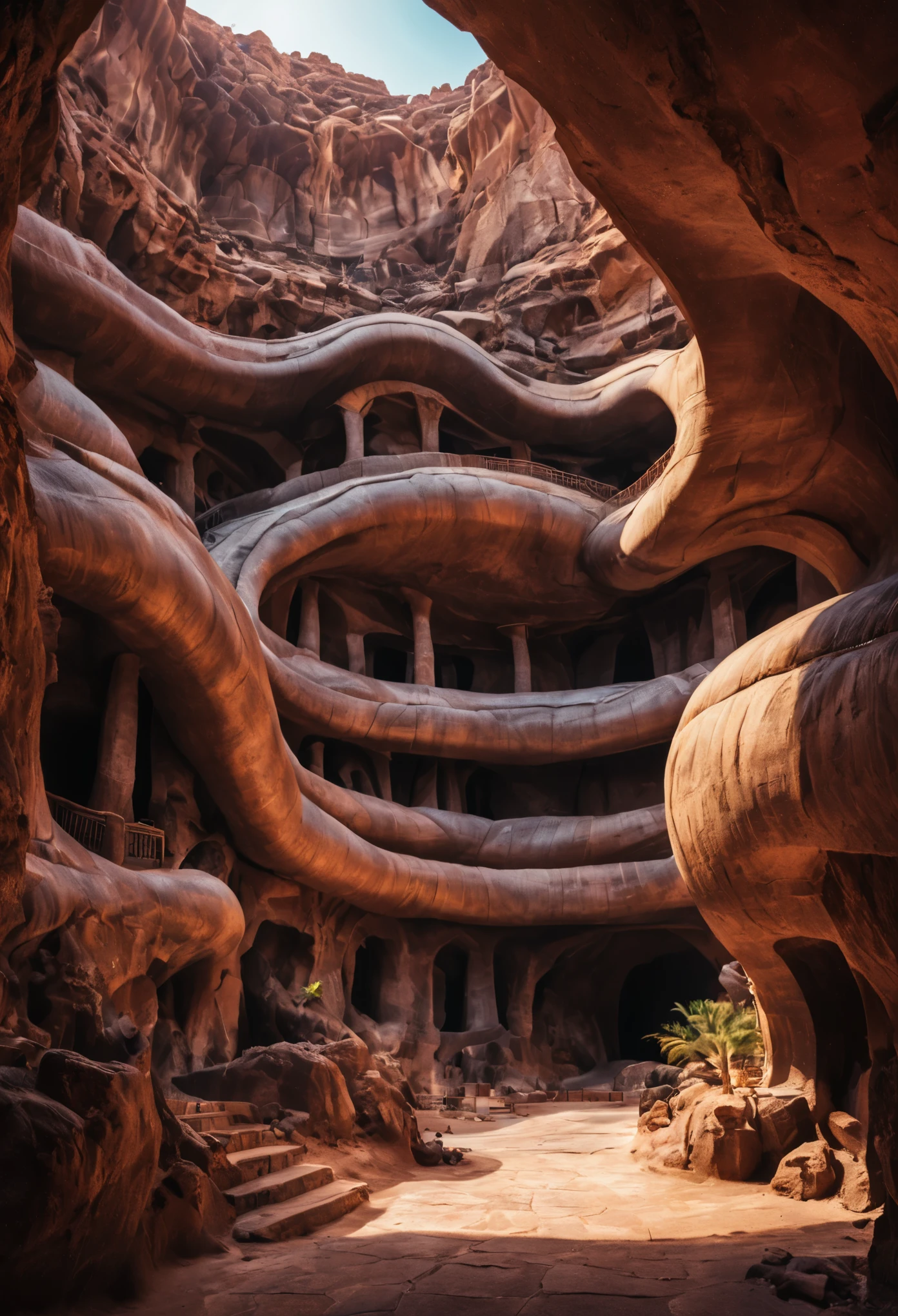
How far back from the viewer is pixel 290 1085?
9547 millimetres

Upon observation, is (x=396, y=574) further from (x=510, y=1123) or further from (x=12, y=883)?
(x=12, y=883)

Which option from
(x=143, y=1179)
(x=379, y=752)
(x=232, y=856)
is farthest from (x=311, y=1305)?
(x=379, y=752)

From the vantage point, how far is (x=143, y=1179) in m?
4.82

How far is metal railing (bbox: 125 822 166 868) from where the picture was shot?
13.3 metres

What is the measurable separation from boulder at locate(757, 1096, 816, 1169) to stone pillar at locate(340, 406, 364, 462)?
18.8 meters

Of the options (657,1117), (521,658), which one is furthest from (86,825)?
(521,658)

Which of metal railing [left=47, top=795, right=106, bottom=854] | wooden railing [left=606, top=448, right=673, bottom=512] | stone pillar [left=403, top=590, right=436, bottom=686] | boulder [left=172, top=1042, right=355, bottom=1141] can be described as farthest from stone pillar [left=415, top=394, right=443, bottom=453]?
boulder [left=172, top=1042, right=355, bottom=1141]

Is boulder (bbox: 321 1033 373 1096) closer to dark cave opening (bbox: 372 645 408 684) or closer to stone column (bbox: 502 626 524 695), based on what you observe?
stone column (bbox: 502 626 524 695)

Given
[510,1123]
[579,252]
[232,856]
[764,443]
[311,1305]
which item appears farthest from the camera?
[579,252]

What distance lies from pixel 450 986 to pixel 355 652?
305 inches

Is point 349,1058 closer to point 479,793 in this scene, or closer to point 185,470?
point 479,793

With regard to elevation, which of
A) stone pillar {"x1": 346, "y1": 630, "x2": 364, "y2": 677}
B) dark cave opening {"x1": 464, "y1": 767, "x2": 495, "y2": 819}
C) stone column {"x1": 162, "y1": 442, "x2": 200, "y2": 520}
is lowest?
dark cave opening {"x1": 464, "y1": 767, "x2": 495, "y2": 819}

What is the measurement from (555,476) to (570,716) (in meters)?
7.15

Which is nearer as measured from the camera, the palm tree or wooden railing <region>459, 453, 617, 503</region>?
the palm tree
